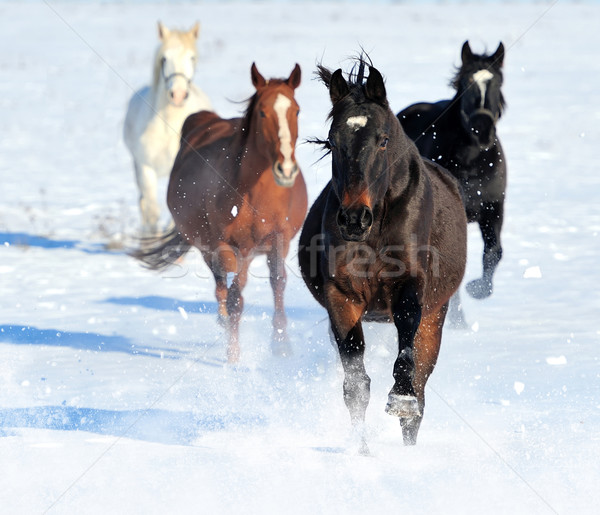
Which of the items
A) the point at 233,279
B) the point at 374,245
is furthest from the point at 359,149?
the point at 233,279

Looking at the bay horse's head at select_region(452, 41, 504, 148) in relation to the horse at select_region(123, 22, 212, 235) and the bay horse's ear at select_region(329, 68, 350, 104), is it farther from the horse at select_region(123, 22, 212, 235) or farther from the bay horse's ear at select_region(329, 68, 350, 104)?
the horse at select_region(123, 22, 212, 235)

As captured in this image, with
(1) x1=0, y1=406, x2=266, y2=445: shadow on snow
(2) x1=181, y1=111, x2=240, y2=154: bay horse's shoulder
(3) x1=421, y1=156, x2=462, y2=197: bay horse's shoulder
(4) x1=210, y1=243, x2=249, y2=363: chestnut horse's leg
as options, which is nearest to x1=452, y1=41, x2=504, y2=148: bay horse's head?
(3) x1=421, y1=156, x2=462, y2=197: bay horse's shoulder

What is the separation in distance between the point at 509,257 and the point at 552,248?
0.72 m

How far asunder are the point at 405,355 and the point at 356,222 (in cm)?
69

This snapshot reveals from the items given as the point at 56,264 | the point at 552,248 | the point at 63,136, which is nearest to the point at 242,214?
the point at 56,264

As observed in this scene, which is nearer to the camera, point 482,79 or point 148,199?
point 482,79

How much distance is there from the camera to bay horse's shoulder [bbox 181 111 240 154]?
725 cm

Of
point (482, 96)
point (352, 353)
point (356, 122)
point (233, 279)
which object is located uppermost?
point (356, 122)

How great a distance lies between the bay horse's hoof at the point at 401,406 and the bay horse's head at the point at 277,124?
269cm

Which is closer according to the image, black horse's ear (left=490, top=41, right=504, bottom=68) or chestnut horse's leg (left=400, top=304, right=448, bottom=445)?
chestnut horse's leg (left=400, top=304, right=448, bottom=445)

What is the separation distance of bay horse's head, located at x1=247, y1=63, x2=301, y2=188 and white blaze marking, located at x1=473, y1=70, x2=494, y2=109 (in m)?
1.35

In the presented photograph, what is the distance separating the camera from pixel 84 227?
11.9m

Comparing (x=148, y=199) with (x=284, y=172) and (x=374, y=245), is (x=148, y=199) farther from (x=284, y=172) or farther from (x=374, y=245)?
(x=374, y=245)

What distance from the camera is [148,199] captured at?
33.5 ft
